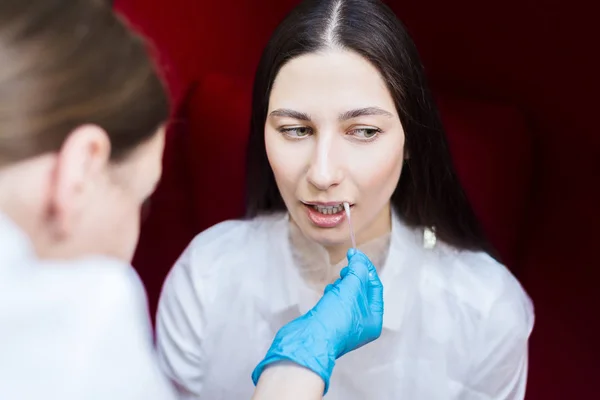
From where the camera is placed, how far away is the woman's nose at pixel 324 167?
2.74 ft

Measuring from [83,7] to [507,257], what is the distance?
0.91 m

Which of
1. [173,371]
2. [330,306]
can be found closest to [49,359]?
[330,306]

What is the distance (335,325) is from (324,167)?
0.61ft

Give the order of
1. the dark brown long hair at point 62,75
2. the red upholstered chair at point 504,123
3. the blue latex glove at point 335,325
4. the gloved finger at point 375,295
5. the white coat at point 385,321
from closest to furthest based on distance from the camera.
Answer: the dark brown long hair at point 62,75
the blue latex glove at point 335,325
the gloved finger at point 375,295
the white coat at point 385,321
the red upholstered chair at point 504,123

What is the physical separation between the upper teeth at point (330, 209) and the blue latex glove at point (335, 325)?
0.05 meters

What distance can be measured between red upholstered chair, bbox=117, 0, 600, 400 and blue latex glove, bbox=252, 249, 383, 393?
1.31 feet

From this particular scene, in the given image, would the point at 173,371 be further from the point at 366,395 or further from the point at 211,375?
the point at 366,395

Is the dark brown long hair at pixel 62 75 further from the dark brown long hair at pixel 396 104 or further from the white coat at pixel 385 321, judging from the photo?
the white coat at pixel 385 321

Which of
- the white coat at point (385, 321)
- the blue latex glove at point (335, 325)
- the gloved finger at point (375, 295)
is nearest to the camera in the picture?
the blue latex glove at point (335, 325)

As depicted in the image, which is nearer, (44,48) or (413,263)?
(44,48)

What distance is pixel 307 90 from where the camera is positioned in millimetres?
845

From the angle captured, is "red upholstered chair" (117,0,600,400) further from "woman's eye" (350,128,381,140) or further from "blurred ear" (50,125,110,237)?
"blurred ear" (50,125,110,237)

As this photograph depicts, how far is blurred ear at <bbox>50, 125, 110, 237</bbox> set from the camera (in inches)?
21.7

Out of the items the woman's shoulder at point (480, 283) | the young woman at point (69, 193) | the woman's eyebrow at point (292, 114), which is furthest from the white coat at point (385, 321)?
the young woman at point (69, 193)
